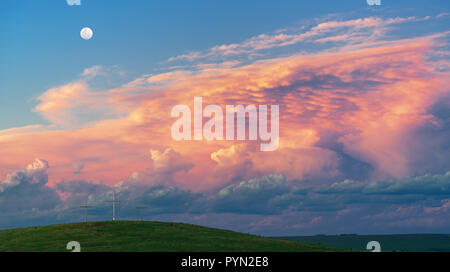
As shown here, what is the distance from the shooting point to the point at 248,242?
3979 inches

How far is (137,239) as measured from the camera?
326ft

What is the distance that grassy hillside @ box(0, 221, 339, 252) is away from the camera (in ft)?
304

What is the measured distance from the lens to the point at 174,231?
110m

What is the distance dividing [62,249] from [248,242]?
32099mm

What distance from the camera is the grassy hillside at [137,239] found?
92.6m

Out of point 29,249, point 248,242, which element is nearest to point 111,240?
point 29,249
